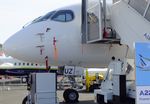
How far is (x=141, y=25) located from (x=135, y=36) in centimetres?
46

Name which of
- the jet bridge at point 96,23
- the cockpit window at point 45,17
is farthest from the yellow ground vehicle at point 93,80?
the jet bridge at point 96,23

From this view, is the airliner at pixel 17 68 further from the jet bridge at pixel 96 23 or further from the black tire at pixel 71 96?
the jet bridge at pixel 96 23

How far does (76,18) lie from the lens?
15.0 meters

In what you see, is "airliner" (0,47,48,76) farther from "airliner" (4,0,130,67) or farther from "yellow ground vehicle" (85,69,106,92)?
"airliner" (4,0,130,67)

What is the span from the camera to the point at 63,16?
15.1 m

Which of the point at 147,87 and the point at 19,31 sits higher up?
the point at 19,31

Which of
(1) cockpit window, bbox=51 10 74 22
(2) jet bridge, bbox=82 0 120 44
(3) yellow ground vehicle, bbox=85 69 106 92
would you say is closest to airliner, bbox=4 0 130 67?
(1) cockpit window, bbox=51 10 74 22

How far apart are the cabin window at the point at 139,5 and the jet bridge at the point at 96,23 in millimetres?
1417

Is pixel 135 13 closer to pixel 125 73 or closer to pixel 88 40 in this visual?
pixel 125 73

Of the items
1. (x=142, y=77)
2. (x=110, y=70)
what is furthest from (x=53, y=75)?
(x=142, y=77)

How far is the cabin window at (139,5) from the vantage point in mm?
11811

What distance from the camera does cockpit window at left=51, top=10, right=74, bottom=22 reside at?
15.0 m

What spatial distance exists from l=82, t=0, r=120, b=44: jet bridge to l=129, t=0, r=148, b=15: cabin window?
1417mm

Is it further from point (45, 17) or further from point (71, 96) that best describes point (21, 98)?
point (45, 17)
